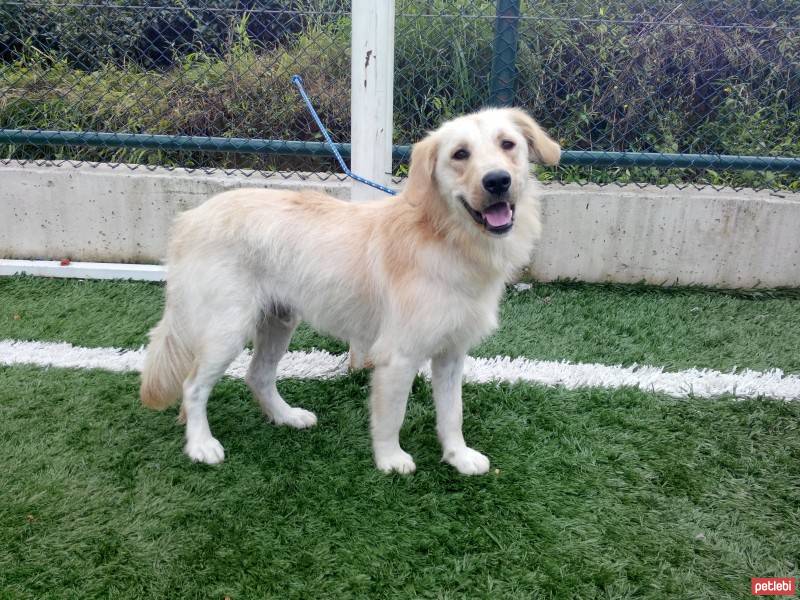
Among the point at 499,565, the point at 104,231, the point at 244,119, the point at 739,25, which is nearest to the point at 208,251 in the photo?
the point at 499,565

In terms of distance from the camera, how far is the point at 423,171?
2.32 m

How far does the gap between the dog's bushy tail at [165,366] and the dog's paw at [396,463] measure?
0.95 meters

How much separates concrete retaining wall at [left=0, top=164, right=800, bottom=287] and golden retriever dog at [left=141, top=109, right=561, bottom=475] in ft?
5.95

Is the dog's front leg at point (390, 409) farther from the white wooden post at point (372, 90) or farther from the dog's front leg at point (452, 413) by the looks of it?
the white wooden post at point (372, 90)

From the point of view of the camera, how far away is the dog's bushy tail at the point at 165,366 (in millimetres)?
2684

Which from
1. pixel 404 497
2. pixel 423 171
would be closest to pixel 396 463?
pixel 404 497

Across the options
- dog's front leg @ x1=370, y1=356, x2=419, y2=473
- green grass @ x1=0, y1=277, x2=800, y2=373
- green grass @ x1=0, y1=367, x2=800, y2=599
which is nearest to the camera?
green grass @ x1=0, y1=367, x2=800, y2=599

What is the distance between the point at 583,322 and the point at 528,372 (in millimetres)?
787

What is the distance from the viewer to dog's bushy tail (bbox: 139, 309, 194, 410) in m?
2.68

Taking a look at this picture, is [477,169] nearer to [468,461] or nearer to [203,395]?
[468,461]

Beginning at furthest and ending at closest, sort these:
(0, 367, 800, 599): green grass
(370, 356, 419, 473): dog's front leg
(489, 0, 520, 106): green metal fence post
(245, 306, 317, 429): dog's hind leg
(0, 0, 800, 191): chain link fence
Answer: (0, 0, 800, 191): chain link fence < (489, 0, 520, 106): green metal fence post < (245, 306, 317, 429): dog's hind leg < (370, 356, 419, 473): dog's front leg < (0, 367, 800, 599): green grass

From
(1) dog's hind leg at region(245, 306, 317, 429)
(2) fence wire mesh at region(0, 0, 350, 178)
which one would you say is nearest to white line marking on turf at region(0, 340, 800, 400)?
(1) dog's hind leg at region(245, 306, 317, 429)

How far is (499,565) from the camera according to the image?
210 cm

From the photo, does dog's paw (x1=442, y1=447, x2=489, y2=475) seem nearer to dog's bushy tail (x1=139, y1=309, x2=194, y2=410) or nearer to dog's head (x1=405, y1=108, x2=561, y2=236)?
dog's head (x1=405, y1=108, x2=561, y2=236)
